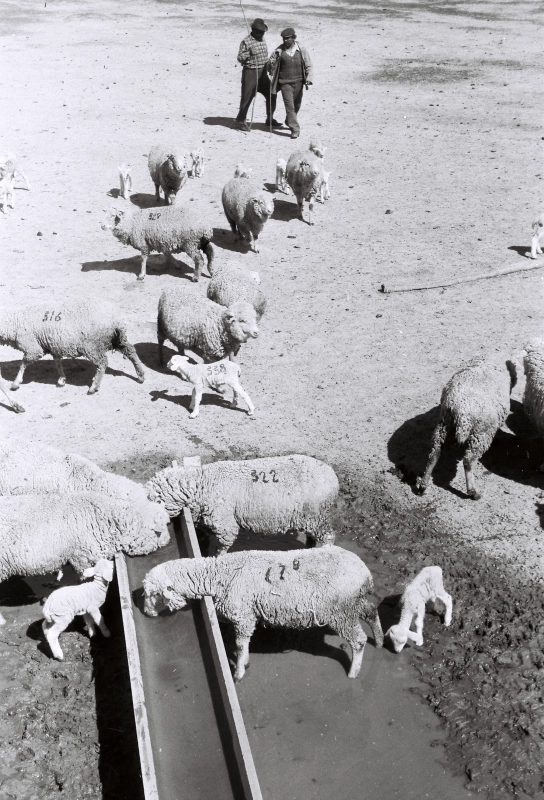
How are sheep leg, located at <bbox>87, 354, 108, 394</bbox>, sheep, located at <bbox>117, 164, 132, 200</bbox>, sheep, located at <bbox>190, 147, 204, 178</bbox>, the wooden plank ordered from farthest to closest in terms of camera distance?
sheep, located at <bbox>190, 147, 204, 178</bbox> < sheep, located at <bbox>117, 164, 132, 200</bbox> < sheep leg, located at <bbox>87, 354, 108, 394</bbox> < the wooden plank

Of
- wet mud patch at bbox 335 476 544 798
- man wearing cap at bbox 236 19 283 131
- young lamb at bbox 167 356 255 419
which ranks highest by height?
man wearing cap at bbox 236 19 283 131

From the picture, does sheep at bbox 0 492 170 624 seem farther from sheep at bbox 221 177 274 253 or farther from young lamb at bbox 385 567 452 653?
sheep at bbox 221 177 274 253

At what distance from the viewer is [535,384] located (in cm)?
880

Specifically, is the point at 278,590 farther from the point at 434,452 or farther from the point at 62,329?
the point at 62,329

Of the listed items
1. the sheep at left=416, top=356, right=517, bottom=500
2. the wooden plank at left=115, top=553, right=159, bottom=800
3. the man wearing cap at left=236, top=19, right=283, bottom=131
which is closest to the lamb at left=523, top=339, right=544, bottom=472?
the sheep at left=416, top=356, right=517, bottom=500

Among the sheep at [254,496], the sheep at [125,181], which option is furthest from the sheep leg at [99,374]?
the sheep at [125,181]

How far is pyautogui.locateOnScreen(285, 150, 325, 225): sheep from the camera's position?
1412cm

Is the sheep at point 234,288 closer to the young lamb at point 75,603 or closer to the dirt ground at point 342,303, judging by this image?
the dirt ground at point 342,303

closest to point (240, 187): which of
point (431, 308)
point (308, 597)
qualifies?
point (431, 308)

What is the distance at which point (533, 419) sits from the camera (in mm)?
8805

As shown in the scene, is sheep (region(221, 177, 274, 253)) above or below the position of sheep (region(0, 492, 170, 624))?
above

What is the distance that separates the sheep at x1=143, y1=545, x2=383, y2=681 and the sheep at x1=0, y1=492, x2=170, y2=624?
623 mm

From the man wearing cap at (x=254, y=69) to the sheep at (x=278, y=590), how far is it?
47.2ft

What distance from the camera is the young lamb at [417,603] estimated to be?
6.46 meters
